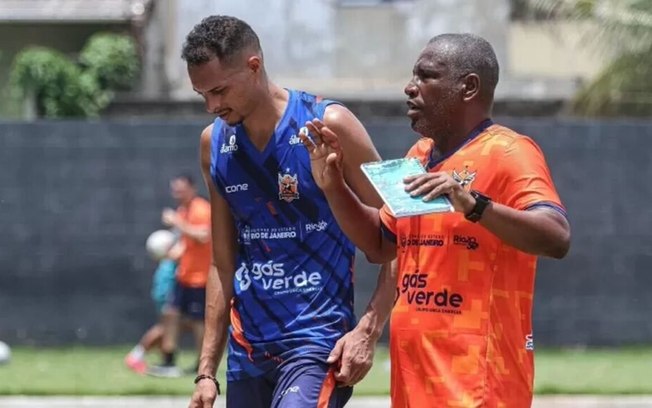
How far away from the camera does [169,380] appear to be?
12977mm

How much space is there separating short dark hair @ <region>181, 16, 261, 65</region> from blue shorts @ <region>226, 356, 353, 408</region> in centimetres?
111

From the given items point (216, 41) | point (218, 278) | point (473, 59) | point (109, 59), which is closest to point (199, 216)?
point (218, 278)

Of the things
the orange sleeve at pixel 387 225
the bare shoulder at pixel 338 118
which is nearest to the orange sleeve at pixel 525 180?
the orange sleeve at pixel 387 225

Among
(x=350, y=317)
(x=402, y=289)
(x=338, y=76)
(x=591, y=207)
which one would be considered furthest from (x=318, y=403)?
(x=338, y=76)

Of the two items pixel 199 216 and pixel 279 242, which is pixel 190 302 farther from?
pixel 279 242

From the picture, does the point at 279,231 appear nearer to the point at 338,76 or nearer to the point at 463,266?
the point at 463,266

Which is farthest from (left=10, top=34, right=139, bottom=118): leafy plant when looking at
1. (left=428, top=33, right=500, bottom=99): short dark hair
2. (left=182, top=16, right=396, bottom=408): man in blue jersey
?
(left=428, top=33, right=500, bottom=99): short dark hair

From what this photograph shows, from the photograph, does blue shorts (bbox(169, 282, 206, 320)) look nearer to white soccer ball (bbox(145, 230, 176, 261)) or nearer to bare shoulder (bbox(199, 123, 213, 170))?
white soccer ball (bbox(145, 230, 176, 261))

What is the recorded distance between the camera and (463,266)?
4.11m

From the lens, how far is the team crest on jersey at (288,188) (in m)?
4.98

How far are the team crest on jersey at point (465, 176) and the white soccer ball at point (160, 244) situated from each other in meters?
10.3

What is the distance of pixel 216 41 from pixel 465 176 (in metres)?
1.18

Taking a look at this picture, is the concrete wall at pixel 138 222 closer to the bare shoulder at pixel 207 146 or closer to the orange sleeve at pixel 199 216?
the orange sleeve at pixel 199 216

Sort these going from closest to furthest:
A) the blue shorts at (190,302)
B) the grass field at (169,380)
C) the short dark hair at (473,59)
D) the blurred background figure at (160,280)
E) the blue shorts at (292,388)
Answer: the short dark hair at (473,59)
the blue shorts at (292,388)
the grass field at (169,380)
the blue shorts at (190,302)
the blurred background figure at (160,280)
